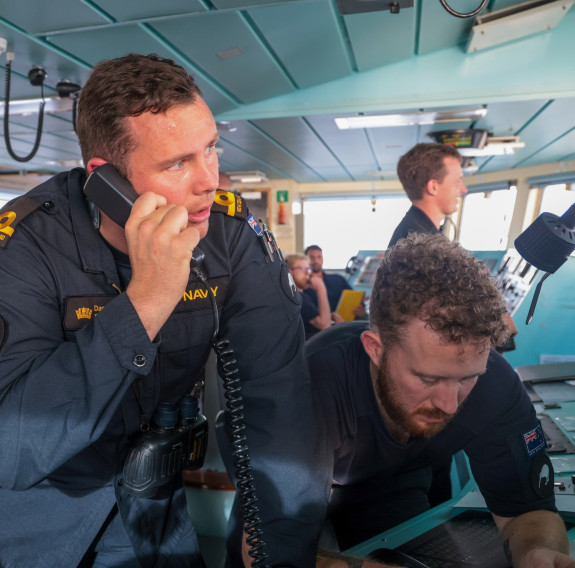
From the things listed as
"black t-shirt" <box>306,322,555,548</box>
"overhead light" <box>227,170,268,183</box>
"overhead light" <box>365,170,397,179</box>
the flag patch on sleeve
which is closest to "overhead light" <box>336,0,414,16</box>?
"black t-shirt" <box>306,322,555,548</box>

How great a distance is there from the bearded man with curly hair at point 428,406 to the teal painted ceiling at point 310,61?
197 centimetres

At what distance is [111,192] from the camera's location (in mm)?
888

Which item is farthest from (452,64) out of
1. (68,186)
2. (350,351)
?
(68,186)

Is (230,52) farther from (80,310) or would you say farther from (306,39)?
(80,310)

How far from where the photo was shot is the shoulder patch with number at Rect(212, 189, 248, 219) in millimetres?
1110

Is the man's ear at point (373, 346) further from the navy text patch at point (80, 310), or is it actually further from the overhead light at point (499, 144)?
the overhead light at point (499, 144)

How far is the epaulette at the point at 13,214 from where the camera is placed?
0.86m

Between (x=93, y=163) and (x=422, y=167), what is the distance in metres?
1.97

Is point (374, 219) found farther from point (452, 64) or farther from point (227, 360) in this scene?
point (227, 360)

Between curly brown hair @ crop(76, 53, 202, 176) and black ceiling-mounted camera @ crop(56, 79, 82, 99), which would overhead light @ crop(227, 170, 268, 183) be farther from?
curly brown hair @ crop(76, 53, 202, 176)

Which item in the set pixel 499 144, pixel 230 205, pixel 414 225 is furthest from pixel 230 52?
pixel 499 144

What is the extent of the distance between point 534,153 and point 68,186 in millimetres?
6069

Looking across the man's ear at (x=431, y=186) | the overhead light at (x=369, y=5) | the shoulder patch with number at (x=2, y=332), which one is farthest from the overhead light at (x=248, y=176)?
the shoulder patch with number at (x=2, y=332)

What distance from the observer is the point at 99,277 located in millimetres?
955
